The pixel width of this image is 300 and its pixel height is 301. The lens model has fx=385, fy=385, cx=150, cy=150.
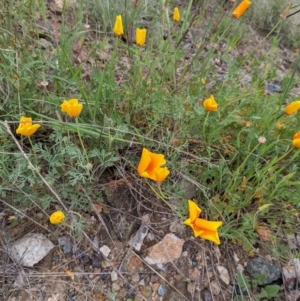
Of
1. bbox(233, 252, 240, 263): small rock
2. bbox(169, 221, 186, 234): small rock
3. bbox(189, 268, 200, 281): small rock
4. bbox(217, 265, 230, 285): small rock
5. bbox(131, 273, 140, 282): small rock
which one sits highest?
bbox(233, 252, 240, 263): small rock

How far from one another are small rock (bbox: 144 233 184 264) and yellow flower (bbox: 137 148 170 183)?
31cm

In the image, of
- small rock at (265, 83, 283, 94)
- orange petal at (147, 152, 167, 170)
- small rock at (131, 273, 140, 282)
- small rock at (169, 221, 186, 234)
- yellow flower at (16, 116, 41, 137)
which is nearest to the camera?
yellow flower at (16, 116, 41, 137)

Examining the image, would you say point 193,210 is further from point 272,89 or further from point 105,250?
point 272,89

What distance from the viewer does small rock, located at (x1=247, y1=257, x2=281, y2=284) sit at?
4.88ft

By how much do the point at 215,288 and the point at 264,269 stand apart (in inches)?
8.2

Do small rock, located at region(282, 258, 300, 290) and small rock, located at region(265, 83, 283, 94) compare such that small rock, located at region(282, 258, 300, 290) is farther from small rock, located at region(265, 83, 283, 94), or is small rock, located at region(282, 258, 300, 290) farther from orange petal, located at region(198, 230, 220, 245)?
small rock, located at region(265, 83, 283, 94)

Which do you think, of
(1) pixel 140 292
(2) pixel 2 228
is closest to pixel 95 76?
(2) pixel 2 228

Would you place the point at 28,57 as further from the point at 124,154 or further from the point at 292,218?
the point at 292,218

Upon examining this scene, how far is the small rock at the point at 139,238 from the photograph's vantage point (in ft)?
4.84

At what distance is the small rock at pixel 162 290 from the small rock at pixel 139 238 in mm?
159

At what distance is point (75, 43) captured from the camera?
1.90 meters

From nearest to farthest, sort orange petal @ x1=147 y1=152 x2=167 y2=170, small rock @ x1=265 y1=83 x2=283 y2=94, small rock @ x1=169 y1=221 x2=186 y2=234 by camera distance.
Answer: orange petal @ x1=147 y1=152 x2=167 y2=170
small rock @ x1=169 y1=221 x2=186 y2=234
small rock @ x1=265 y1=83 x2=283 y2=94

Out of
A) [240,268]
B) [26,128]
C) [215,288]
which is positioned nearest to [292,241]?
[240,268]

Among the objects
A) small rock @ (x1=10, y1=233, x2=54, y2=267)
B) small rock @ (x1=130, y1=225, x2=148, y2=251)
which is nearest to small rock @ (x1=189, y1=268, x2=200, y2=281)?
small rock @ (x1=130, y1=225, x2=148, y2=251)
